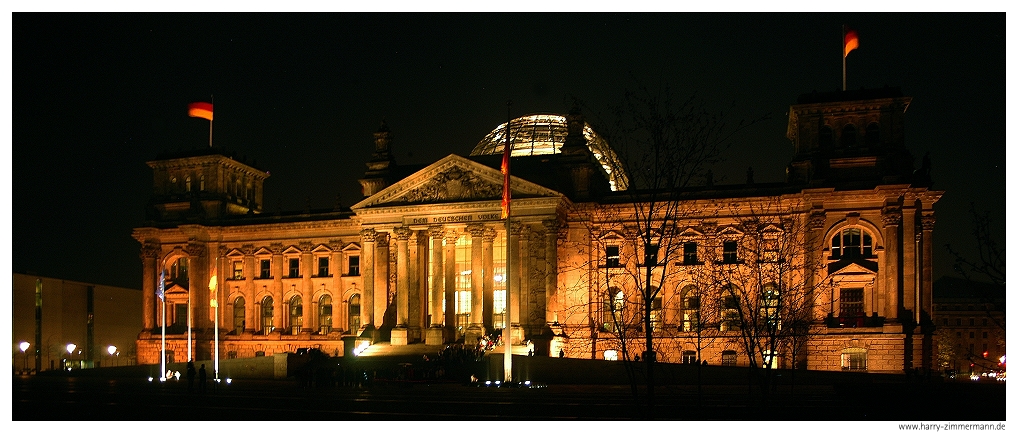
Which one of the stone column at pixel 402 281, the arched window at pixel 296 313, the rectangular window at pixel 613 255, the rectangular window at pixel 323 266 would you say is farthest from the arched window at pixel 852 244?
the arched window at pixel 296 313

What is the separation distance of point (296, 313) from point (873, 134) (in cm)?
4651

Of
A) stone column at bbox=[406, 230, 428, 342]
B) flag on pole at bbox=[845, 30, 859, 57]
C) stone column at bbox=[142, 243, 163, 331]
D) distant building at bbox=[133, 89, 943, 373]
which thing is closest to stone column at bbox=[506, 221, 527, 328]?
distant building at bbox=[133, 89, 943, 373]

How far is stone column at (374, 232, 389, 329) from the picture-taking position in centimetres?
7756

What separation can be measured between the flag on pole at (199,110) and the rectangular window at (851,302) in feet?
162

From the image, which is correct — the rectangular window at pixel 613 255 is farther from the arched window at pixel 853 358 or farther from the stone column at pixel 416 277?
the arched window at pixel 853 358

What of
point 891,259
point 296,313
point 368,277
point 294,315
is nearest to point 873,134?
point 891,259

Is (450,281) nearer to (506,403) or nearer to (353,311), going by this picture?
(353,311)

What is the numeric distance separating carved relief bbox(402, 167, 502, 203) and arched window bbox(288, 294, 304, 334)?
17.4m

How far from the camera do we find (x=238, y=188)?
93.4 m

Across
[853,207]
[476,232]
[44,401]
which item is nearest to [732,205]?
[853,207]

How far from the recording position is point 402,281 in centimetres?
7631

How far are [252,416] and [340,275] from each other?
4867 centimetres
